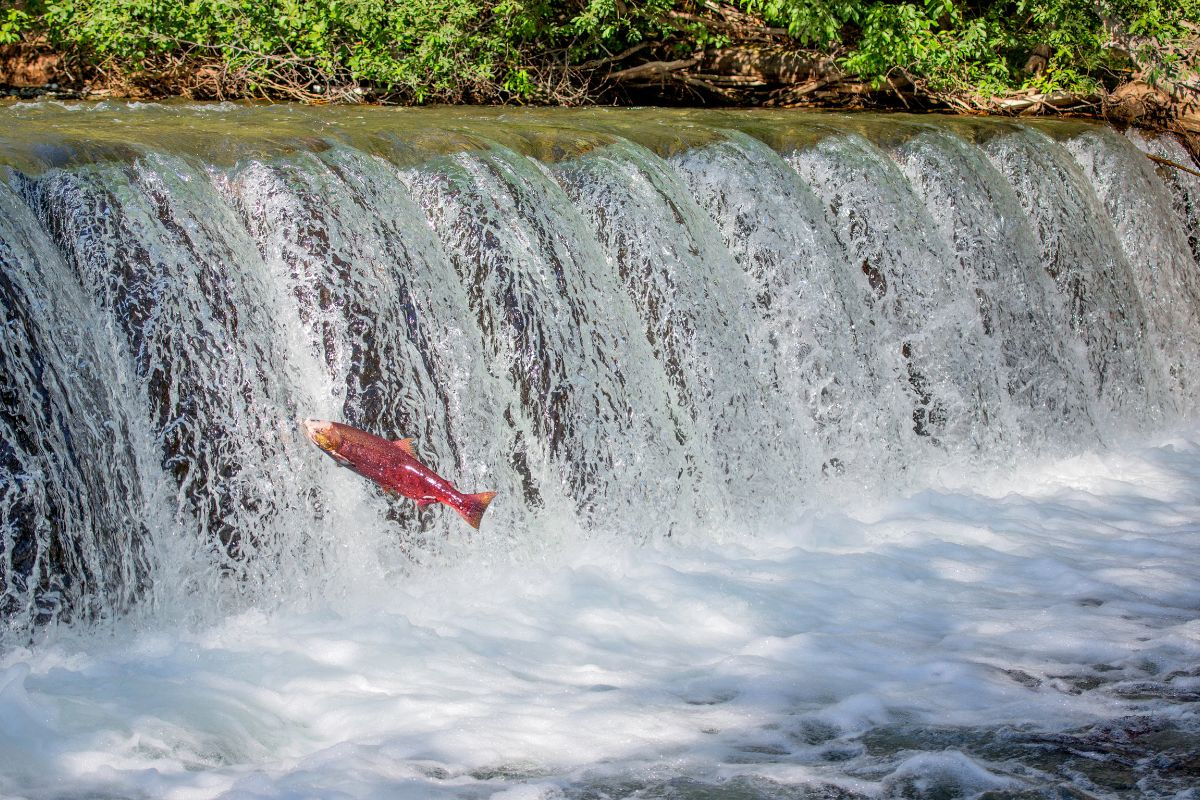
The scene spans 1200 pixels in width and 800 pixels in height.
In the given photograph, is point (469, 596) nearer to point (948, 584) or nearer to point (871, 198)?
point (948, 584)

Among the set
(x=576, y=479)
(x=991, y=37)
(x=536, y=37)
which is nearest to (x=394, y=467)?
(x=576, y=479)

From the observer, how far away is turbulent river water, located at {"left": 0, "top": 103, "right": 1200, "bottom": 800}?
3.28 metres

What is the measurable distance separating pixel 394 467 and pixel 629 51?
6504mm

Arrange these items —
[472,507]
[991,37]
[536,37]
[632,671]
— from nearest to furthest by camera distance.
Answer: [632,671]
[472,507]
[991,37]
[536,37]

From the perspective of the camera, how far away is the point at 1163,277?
7.15 m

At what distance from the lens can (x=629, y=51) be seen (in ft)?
32.2

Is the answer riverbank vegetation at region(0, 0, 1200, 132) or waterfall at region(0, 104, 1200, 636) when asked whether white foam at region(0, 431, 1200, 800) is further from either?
riverbank vegetation at region(0, 0, 1200, 132)

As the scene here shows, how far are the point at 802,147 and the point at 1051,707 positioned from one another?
10.9ft

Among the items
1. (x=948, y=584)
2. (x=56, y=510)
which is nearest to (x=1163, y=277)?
(x=948, y=584)

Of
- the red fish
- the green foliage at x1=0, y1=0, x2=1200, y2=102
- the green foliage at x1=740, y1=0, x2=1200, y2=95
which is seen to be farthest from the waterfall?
the green foliage at x1=0, y1=0, x2=1200, y2=102

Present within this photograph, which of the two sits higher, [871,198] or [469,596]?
[871,198]

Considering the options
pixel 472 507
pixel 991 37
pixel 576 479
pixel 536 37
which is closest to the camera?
pixel 472 507

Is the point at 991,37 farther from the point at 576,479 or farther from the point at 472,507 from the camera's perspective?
the point at 472,507

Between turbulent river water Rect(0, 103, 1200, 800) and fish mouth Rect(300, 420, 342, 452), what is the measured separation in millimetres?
74
